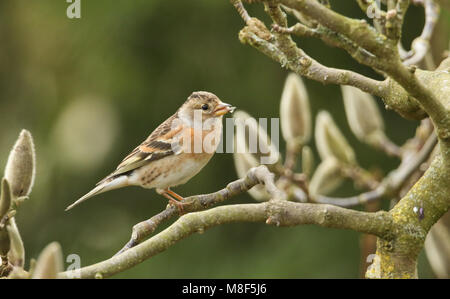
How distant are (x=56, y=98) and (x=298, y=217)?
3369mm

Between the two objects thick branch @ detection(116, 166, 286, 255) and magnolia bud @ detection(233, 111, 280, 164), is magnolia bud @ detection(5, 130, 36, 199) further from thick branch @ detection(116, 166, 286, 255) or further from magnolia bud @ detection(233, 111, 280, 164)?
magnolia bud @ detection(233, 111, 280, 164)

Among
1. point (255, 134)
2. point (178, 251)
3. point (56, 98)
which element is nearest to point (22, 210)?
point (56, 98)

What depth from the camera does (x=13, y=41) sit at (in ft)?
16.7

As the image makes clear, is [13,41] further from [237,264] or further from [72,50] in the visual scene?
[237,264]

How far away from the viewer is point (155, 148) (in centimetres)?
269

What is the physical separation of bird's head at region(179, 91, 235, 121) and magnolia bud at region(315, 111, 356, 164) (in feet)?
2.65

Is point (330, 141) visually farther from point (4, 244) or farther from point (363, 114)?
point (4, 244)

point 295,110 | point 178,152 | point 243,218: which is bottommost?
point 243,218

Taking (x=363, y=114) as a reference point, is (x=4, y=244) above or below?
below

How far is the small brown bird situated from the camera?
250cm

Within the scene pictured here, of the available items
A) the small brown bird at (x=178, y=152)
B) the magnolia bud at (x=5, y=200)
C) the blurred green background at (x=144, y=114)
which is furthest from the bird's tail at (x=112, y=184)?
the blurred green background at (x=144, y=114)

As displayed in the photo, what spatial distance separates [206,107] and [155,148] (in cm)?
27

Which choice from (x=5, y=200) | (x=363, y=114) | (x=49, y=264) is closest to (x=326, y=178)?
(x=363, y=114)

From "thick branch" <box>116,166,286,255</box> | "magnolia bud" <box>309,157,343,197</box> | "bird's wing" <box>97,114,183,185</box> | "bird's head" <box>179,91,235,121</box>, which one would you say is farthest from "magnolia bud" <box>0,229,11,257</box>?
"magnolia bud" <box>309,157,343,197</box>
